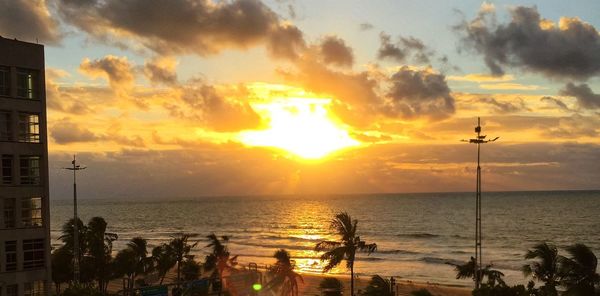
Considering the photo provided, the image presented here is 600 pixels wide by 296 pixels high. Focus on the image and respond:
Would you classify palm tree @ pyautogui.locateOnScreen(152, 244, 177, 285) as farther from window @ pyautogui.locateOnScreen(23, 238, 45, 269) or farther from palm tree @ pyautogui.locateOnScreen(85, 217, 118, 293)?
window @ pyautogui.locateOnScreen(23, 238, 45, 269)

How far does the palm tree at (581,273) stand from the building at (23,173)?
31384 millimetres

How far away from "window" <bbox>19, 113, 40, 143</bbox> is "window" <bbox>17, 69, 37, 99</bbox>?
1294 millimetres

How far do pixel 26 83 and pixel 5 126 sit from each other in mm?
3141

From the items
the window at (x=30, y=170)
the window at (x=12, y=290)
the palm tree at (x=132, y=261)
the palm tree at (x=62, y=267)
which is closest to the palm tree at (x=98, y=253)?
the palm tree at (x=132, y=261)

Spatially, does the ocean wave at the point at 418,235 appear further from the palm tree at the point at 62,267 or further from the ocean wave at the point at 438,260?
the palm tree at the point at 62,267

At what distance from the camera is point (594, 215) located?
195 metres

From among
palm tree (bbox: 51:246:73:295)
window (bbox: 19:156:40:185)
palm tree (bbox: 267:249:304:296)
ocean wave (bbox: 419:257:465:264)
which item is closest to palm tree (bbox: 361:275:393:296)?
palm tree (bbox: 267:249:304:296)

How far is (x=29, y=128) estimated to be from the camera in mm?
39594

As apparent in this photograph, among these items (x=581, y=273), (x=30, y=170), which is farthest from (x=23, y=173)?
(x=581, y=273)

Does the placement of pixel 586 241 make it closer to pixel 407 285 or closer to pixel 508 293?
pixel 407 285

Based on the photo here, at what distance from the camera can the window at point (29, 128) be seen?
1542 inches

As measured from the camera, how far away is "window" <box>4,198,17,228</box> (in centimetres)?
3834

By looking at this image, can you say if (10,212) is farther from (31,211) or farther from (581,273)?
(581,273)

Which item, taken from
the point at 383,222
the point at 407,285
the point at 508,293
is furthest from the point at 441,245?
the point at 508,293
